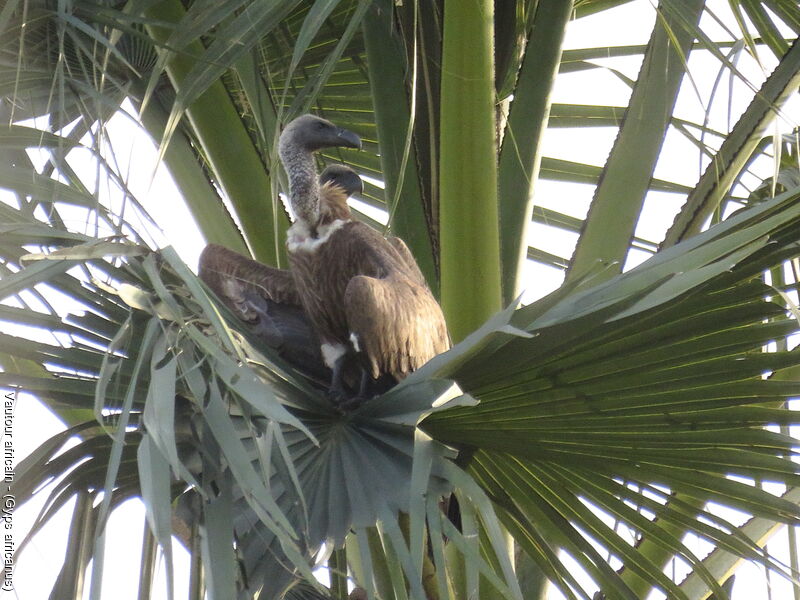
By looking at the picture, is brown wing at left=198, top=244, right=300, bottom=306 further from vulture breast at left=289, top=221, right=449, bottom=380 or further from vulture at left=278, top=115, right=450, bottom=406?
vulture breast at left=289, top=221, right=449, bottom=380

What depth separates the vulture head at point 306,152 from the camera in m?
4.13

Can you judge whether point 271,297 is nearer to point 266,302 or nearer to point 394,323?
point 266,302

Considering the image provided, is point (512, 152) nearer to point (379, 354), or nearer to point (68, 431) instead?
point (379, 354)

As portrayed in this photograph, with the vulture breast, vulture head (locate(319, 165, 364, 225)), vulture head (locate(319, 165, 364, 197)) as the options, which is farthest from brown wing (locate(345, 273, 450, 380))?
vulture head (locate(319, 165, 364, 197))

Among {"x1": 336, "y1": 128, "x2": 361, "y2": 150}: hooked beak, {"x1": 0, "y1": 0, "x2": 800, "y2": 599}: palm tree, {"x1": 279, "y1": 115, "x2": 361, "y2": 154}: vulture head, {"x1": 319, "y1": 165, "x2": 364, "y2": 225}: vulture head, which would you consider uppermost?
{"x1": 279, "y1": 115, "x2": 361, "y2": 154}: vulture head

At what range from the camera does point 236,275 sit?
381cm

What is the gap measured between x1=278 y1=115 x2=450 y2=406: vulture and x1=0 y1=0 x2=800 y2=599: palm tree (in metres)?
0.12

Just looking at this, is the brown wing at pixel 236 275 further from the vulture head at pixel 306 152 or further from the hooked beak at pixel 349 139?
the hooked beak at pixel 349 139

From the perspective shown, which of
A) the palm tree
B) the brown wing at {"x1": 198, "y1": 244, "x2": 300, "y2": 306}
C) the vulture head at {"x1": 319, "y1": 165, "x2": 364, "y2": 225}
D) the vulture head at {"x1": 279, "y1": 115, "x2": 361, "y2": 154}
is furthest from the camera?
the vulture head at {"x1": 279, "y1": 115, "x2": 361, "y2": 154}

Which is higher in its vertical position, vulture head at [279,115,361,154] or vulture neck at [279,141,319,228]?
vulture head at [279,115,361,154]

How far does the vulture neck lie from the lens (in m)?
4.11

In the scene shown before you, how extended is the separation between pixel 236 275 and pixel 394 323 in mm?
798

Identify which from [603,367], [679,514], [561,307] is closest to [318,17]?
[561,307]

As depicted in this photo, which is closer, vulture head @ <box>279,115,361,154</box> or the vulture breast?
the vulture breast
